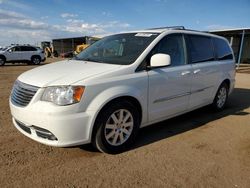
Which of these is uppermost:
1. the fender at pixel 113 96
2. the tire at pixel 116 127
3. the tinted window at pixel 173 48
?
the tinted window at pixel 173 48

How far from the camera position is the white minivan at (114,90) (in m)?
3.31

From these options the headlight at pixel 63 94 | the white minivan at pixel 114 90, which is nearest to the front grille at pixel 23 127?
the white minivan at pixel 114 90

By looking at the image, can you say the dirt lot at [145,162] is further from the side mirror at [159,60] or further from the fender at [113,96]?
the side mirror at [159,60]

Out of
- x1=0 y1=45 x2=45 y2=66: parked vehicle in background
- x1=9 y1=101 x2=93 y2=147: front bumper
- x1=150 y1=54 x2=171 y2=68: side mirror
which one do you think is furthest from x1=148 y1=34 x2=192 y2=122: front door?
x1=0 y1=45 x2=45 y2=66: parked vehicle in background

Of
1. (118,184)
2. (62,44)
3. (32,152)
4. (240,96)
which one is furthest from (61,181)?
(62,44)

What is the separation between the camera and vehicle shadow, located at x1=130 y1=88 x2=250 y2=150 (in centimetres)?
452

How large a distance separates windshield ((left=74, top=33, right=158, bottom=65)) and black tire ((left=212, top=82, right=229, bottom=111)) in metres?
2.53

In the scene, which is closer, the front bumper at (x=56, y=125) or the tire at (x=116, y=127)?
the front bumper at (x=56, y=125)

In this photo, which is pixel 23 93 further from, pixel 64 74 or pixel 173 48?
pixel 173 48

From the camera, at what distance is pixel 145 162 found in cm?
359

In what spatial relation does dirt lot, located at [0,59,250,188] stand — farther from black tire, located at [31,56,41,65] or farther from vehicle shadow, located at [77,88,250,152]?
black tire, located at [31,56,41,65]

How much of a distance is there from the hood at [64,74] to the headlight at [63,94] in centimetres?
8

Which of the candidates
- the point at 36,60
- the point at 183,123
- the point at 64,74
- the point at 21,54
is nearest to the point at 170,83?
the point at 183,123

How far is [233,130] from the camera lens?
5062 millimetres
